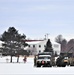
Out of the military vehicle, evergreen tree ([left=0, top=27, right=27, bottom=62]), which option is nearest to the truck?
the military vehicle

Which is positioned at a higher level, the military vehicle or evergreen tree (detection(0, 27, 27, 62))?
evergreen tree (detection(0, 27, 27, 62))

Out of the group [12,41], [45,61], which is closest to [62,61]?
[45,61]

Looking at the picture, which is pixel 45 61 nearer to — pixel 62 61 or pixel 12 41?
pixel 62 61

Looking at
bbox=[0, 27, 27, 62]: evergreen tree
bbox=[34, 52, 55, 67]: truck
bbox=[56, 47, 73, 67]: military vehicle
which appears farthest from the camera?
bbox=[0, 27, 27, 62]: evergreen tree

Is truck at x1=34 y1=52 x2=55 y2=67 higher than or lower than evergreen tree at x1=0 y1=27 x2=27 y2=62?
lower

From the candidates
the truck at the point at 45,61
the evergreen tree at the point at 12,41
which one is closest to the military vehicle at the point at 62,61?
the truck at the point at 45,61

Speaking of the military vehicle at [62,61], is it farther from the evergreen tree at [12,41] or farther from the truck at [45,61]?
the evergreen tree at [12,41]

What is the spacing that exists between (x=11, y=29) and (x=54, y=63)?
108 ft

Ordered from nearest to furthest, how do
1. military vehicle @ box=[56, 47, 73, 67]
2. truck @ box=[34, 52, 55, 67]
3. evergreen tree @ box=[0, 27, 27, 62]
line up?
truck @ box=[34, 52, 55, 67] < military vehicle @ box=[56, 47, 73, 67] < evergreen tree @ box=[0, 27, 27, 62]

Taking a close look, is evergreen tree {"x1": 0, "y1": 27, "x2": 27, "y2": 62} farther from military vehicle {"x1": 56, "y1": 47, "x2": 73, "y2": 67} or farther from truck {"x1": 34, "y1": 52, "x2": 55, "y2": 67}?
truck {"x1": 34, "y1": 52, "x2": 55, "y2": 67}

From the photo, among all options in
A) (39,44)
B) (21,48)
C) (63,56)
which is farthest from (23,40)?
(39,44)

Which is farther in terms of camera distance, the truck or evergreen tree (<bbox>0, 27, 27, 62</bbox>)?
evergreen tree (<bbox>0, 27, 27, 62</bbox>)

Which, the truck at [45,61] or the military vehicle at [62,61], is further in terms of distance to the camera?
the military vehicle at [62,61]

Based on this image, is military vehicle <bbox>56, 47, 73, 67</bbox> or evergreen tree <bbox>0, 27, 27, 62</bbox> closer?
military vehicle <bbox>56, 47, 73, 67</bbox>
